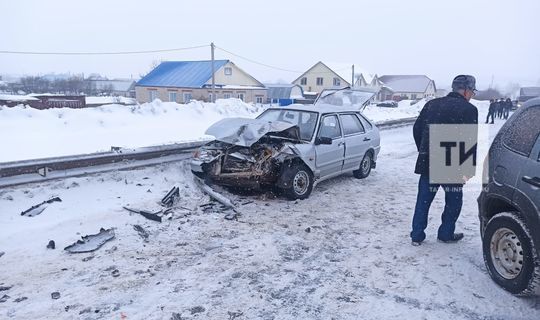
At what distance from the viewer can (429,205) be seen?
4785 millimetres

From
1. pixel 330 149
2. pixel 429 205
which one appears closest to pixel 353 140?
pixel 330 149

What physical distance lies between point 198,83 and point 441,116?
37.9 m

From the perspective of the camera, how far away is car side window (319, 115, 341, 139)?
7263mm

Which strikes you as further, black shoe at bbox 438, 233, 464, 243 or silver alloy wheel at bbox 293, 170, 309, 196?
silver alloy wheel at bbox 293, 170, 309, 196

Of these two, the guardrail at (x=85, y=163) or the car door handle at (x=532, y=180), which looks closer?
the car door handle at (x=532, y=180)

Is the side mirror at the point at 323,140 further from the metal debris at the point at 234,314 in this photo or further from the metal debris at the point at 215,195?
the metal debris at the point at 234,314

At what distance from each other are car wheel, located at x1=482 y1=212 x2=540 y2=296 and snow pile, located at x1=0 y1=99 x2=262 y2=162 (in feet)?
27.1

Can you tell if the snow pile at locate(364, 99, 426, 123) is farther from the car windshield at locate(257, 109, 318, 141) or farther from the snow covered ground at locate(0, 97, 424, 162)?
the car windshield at locate(257, 109, 318, 141)

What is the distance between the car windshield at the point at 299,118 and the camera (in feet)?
23.4

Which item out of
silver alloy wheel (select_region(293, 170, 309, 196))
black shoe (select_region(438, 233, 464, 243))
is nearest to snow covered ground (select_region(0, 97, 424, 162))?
silver alloy wheel (select_region(293, 170, 309, 196))

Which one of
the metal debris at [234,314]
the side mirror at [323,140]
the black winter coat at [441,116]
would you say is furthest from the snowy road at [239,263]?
the black winter coat at [441,116]

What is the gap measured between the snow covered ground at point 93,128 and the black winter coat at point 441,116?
7362mm

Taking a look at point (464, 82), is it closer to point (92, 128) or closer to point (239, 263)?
point (239, 263)

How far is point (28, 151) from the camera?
900 cm
